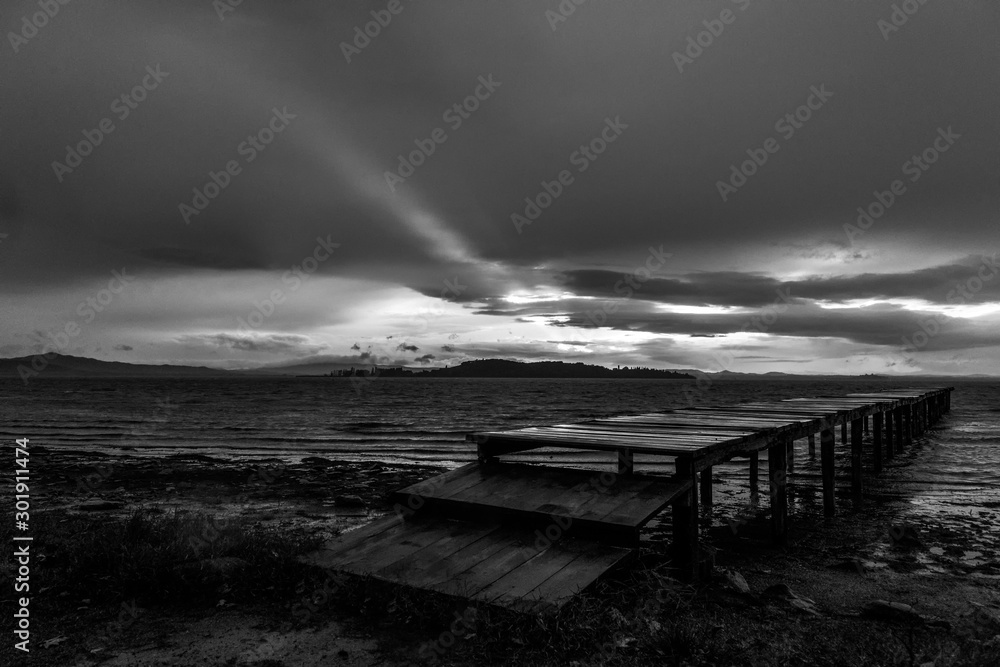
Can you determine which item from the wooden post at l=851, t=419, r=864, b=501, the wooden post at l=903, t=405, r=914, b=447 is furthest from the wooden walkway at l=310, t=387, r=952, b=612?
the wooden post at l=903, t=405, r=914, b=447

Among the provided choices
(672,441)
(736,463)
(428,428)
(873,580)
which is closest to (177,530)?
(672,441)

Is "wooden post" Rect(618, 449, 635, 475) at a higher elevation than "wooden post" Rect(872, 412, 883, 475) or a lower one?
higher

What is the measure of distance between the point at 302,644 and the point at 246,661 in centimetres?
39

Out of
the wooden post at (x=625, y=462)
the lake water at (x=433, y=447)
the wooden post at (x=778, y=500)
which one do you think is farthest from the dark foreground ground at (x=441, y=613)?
the lake water at (x=433, y=447)

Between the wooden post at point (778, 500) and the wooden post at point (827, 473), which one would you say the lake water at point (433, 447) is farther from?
the wooden post at point (778, 500)

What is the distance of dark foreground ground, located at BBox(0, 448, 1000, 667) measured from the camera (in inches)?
168

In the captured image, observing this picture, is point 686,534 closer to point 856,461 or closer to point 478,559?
point 478,559

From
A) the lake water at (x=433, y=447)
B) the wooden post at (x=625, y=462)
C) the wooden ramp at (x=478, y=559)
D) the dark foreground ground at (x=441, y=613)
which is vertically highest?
the wooden post at (x=625, y=462)

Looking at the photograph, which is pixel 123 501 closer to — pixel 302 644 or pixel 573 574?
pixel 302 644

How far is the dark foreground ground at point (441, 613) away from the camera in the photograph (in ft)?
14.0

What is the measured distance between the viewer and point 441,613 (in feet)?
15.2

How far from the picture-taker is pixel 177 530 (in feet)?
22.0

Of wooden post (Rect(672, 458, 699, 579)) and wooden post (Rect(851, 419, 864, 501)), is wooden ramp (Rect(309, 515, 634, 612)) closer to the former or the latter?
wooden post (Rect(672, 458, 699, 579))

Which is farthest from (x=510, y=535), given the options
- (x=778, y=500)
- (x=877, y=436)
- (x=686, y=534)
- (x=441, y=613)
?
(x=877, y=436)
